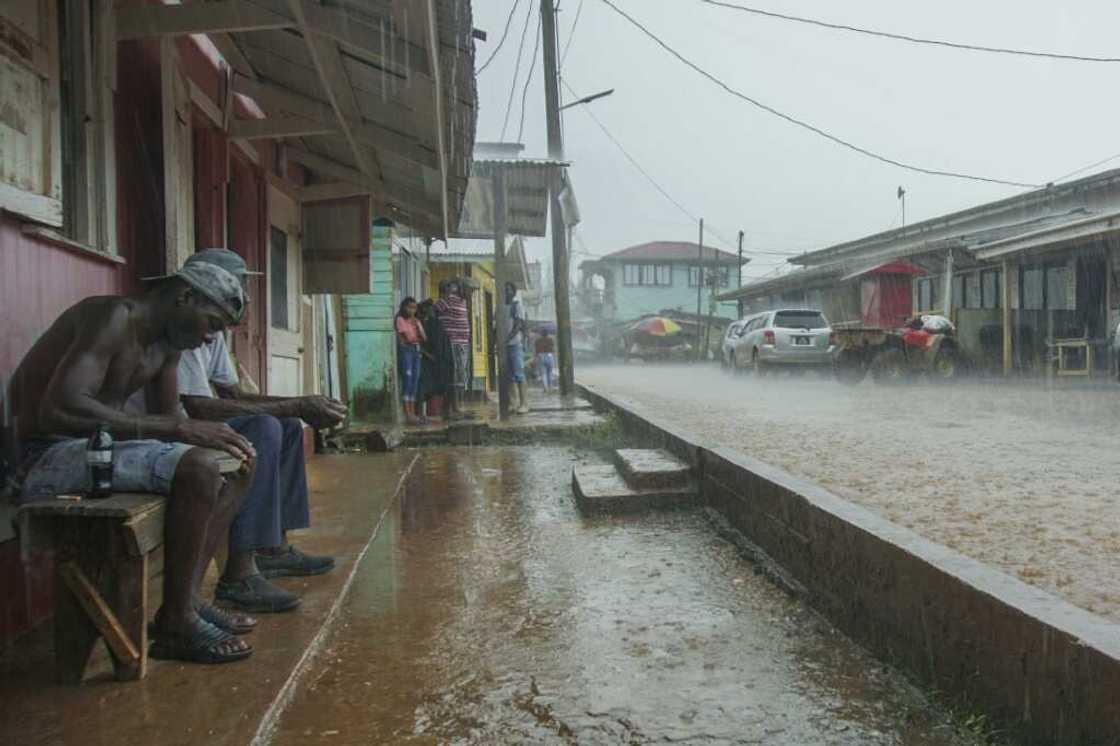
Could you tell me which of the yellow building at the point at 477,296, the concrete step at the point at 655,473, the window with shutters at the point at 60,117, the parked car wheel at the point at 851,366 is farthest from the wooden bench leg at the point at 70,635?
the parked car wheel at the point at 851,366

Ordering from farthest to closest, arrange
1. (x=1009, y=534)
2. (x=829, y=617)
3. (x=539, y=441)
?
(x=539, y=441)
(x=1009, y=534)
(x=829, y=617)

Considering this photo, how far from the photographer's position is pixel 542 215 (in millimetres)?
12188

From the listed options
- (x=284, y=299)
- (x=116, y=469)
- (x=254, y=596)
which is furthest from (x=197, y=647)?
(x=284, y=299)

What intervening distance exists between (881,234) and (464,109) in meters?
28.4

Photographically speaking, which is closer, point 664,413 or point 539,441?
point 539,441

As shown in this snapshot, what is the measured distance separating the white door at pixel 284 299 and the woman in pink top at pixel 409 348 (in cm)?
201

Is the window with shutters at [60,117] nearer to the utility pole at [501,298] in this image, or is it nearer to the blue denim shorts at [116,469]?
the blue denim shorts at [116,469]

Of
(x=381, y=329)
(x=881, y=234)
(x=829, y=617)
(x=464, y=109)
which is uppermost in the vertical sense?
(x=881, y=234)

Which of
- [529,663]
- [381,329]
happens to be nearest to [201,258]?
[529,663]

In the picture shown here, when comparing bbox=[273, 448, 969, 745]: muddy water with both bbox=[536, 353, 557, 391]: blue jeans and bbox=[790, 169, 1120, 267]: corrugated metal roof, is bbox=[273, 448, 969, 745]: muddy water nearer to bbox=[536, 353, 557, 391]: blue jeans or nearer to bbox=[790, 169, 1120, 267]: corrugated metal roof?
bbox=[536, 353, 557, 391]: blue jeans

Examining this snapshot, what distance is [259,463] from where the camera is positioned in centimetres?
302

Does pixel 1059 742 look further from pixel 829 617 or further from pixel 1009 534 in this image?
pixel 1009 534

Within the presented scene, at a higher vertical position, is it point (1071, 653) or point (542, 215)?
point (542, 215)

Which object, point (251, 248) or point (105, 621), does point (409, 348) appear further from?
point (105, 621)
